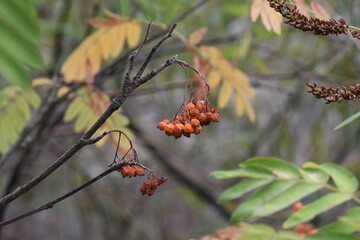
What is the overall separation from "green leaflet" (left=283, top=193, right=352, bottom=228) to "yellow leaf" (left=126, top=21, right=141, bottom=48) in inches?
32.0

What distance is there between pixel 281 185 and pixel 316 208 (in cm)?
13

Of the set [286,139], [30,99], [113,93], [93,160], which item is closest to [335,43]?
[286,139]

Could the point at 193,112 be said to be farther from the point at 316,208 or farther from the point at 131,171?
the point at 316,208

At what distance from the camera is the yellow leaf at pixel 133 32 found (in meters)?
2.04

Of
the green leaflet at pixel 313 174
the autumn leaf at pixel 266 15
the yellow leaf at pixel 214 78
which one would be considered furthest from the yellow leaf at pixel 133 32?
the green leaflet at pixel 313 174

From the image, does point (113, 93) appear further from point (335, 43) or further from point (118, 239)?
point (118, 239)

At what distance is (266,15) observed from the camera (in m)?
1.55

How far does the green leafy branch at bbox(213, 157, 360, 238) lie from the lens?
1.70m

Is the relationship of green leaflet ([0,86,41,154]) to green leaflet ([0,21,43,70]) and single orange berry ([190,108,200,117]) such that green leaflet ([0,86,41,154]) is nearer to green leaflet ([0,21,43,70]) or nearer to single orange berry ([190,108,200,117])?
green leaflet ([0,21,43,70])

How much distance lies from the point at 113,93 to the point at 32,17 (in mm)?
1477

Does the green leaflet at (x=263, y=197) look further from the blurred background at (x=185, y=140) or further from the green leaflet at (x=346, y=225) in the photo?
the blurred background at (x=185, y=140)

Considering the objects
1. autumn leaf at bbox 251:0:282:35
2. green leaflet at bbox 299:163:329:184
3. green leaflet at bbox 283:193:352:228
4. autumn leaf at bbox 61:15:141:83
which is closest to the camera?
autumn leaf at bbox 251:0:282:35

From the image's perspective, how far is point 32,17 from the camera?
127 cm

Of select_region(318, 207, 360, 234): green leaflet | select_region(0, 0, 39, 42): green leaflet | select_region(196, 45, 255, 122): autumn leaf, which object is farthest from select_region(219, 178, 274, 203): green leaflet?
select_region(0, 0, 39, 42): green leaflet
